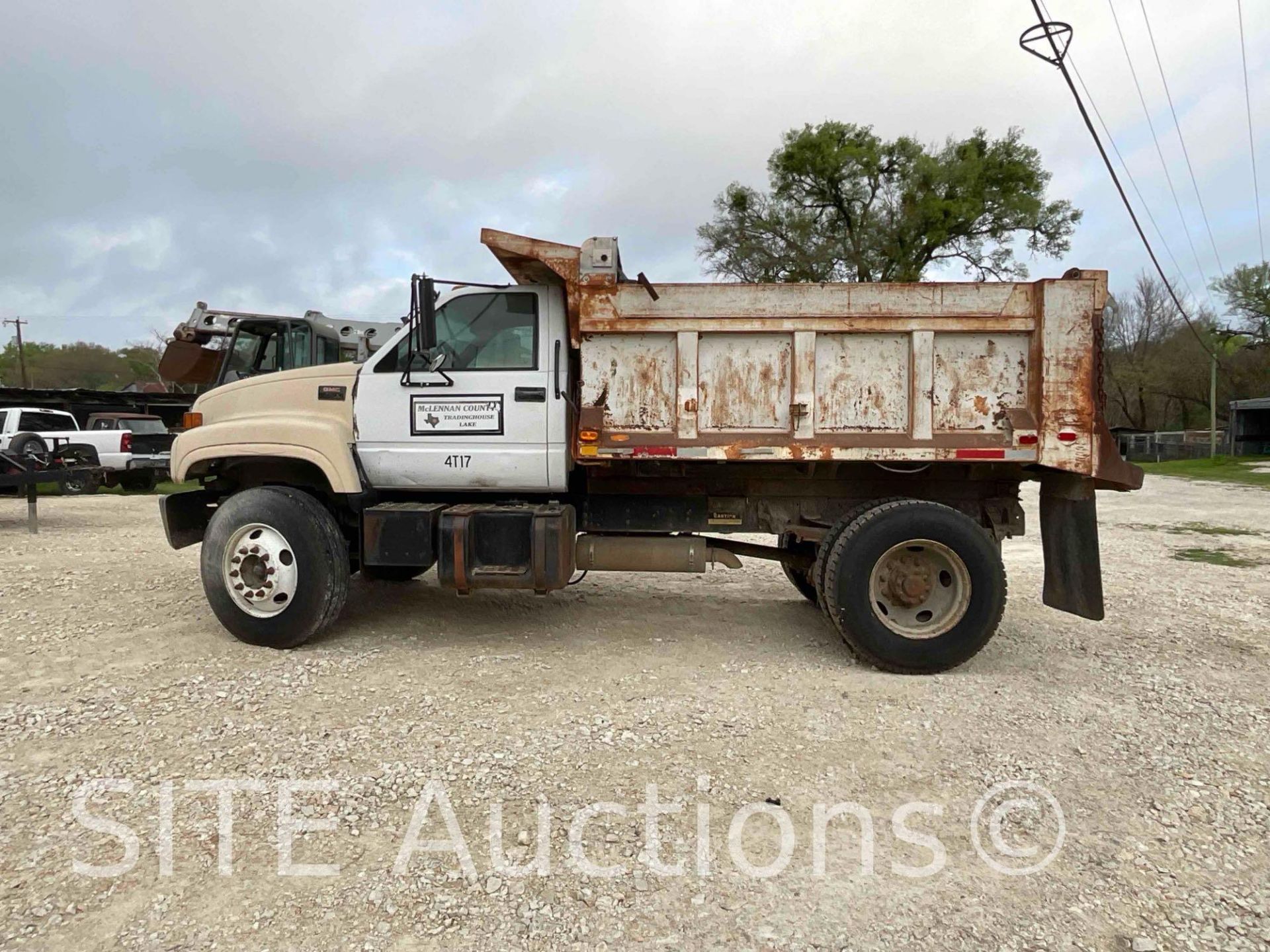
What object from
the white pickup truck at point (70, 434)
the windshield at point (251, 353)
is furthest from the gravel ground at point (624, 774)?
the white pickup truck at point (70, 434)

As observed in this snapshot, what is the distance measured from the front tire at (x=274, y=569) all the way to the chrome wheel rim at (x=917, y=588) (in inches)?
137

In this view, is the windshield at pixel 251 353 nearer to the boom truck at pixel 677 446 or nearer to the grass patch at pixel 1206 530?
the boom truck at pixel 677 446

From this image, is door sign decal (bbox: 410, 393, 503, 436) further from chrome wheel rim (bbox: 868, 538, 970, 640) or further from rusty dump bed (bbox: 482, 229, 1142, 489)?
chrome wheel rim (bbox: 868, 538, 970, 640)

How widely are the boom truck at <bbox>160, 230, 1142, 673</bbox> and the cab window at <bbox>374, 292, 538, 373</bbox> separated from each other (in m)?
0.02

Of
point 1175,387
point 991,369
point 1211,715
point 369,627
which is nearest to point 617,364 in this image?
point 991,369

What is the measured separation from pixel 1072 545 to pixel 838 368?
1.90 meters

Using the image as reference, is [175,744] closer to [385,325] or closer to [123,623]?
[123,623]

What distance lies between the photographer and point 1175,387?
1679 inches

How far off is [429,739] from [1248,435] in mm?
40557

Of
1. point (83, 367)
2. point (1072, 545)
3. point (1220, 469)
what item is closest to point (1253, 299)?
point (1220, 469)

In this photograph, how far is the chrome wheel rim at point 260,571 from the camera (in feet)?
16.6

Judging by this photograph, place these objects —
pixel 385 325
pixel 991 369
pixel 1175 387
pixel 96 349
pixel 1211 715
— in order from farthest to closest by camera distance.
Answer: pixel 96 349 < pixel 1175 387 < pixel 385 325 < pixel 991 369 < pixel 1211 715

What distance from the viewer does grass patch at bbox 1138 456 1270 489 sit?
2166cm

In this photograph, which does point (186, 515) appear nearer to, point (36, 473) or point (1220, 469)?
point (36, 473)
